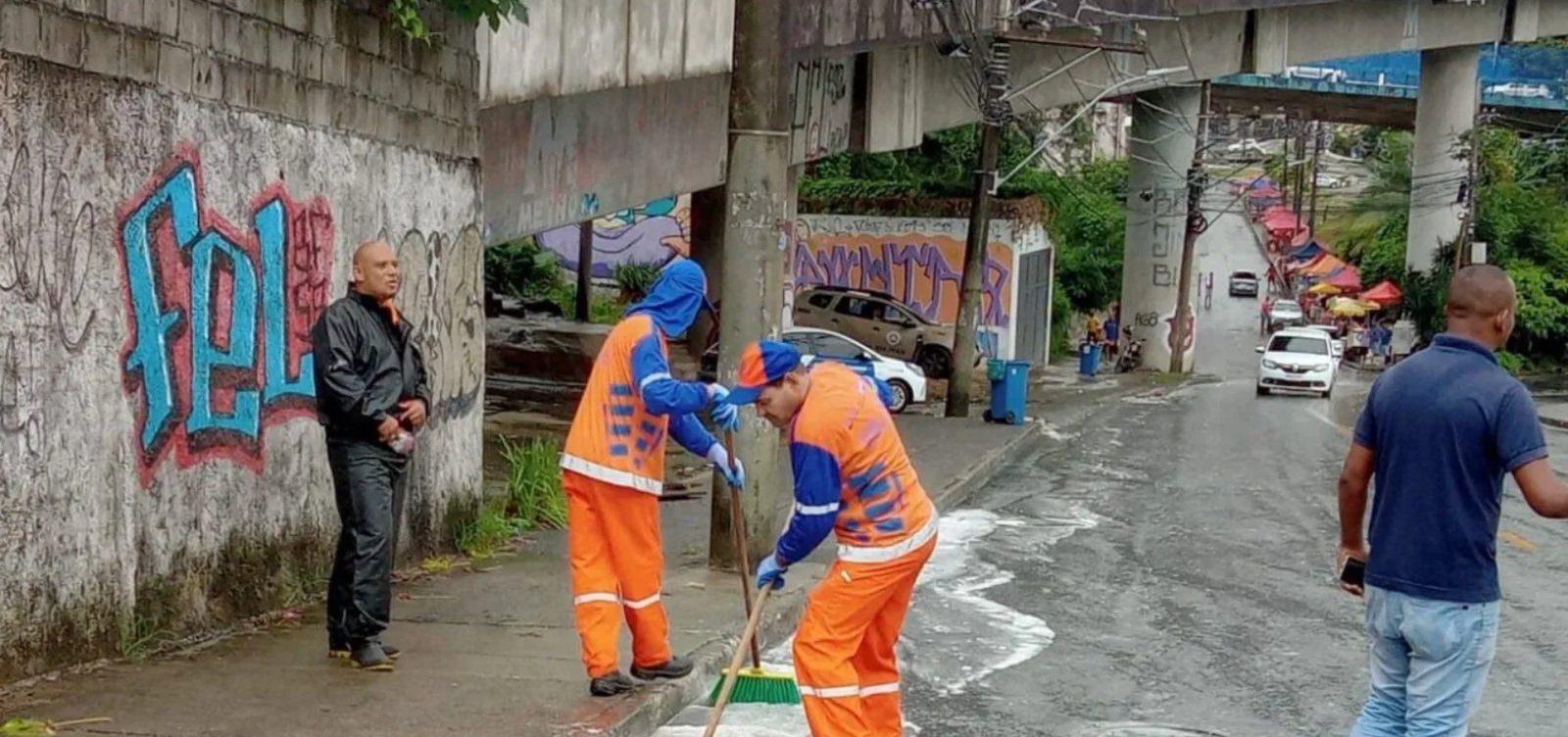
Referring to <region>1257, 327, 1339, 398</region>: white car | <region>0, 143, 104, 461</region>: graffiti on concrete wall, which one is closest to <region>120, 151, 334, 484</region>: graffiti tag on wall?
<region>0, 143, 104, 461</region>: graffiti on concrete wall

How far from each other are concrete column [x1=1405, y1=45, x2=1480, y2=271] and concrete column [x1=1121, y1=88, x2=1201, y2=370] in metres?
7.94

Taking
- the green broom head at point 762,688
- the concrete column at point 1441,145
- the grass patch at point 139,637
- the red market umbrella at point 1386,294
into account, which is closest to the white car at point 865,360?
the grass patch at point 139,637

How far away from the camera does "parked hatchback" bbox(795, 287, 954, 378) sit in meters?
37.3

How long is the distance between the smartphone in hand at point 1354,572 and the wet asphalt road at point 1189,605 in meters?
2.19

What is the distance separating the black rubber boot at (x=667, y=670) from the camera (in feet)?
26.5

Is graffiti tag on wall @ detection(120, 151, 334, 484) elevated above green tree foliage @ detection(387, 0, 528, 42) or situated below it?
below

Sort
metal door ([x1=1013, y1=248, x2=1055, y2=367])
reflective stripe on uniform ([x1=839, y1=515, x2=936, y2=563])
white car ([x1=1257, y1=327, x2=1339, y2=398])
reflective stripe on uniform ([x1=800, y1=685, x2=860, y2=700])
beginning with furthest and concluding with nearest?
metal door ([x1=1013, y1=248, x2=1055, y2=367]) < white car ([x1=1257, y1=327, x2=1339, y2=398]) < reflective stripe on uniform ([x1=839, y1=515, x2=936, y2=563]) < reflective stripe on uniform ([x1=800, y1=685, x2=860, y2=700])

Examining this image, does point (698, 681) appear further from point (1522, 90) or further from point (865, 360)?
point (1522, 90)

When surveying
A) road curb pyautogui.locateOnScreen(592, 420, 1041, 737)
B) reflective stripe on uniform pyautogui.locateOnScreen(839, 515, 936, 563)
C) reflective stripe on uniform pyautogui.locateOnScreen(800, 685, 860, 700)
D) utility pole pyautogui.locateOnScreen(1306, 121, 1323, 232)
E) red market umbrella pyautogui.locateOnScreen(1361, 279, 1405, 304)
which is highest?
utility pole pyautogui.locateOnScreen(1306, 121, 1323, 232)

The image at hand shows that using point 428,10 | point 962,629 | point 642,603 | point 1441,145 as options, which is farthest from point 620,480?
point 1441,145

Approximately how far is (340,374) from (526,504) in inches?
224

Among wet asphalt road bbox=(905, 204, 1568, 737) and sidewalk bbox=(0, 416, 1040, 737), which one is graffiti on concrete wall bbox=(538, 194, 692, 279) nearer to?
wet asphalt road bbox=(905, 204, 1568, 737)

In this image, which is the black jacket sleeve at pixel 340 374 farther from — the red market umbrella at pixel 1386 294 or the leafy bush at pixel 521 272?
the red market umbrella at pixel 1386 294

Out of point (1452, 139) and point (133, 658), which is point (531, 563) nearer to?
point (133, 658)
